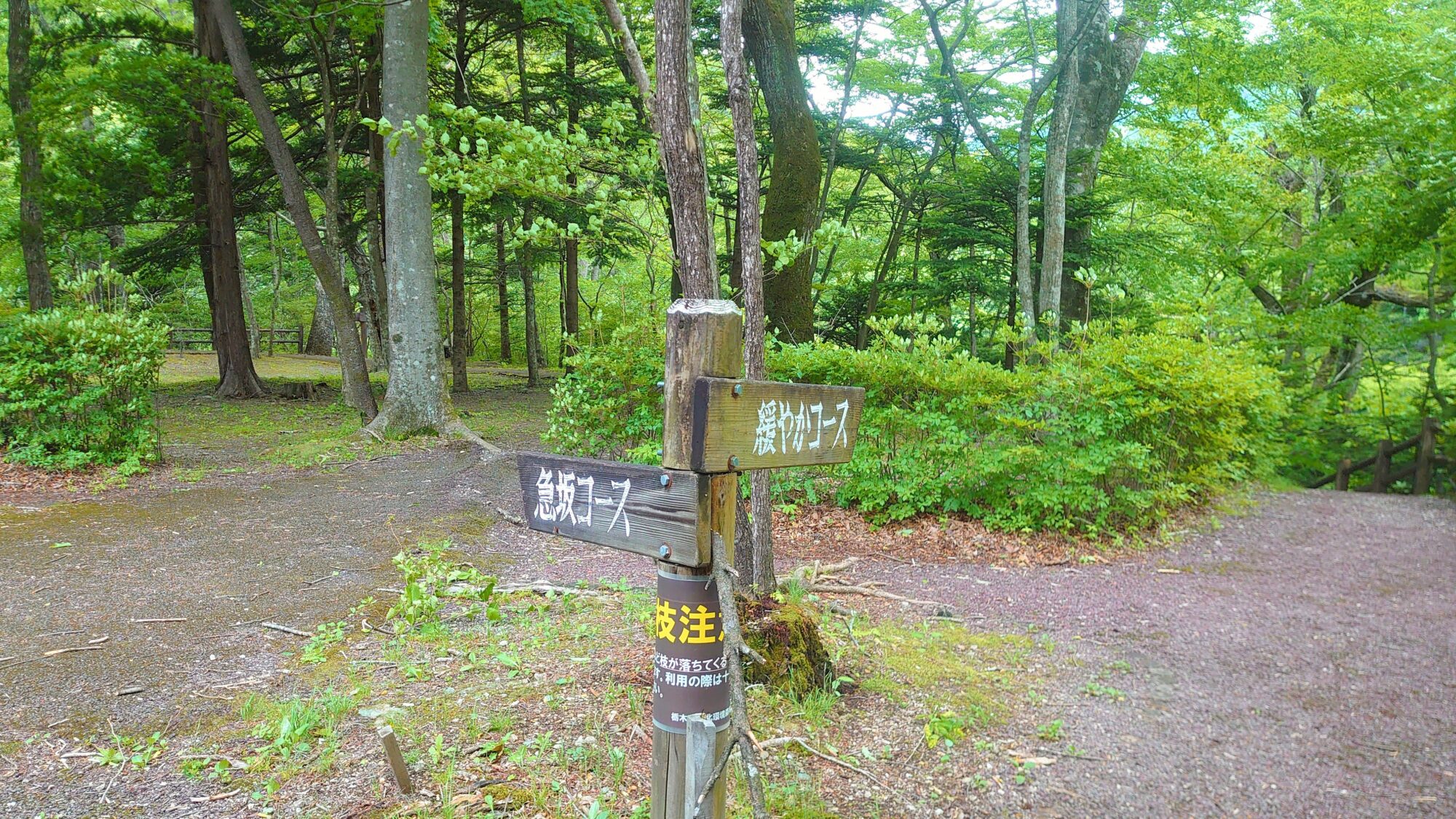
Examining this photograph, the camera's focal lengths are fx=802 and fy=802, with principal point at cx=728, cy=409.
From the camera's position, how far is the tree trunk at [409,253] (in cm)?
895

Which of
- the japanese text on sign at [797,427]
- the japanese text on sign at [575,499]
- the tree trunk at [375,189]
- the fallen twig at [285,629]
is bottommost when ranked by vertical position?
the fallen twig at [285,629]

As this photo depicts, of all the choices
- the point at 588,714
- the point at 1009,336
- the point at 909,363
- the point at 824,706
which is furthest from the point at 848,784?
the point at 1009,336

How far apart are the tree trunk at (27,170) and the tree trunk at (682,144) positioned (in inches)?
462

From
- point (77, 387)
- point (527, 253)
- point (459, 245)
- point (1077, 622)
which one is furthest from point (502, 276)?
point (1077, 622)

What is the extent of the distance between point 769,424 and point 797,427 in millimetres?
156

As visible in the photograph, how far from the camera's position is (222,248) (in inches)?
523

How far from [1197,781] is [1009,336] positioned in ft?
14.1

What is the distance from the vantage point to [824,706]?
338 cm

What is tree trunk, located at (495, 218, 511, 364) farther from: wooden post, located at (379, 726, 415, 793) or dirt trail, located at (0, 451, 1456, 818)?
wooden post, located at (379, 726, 415, 793)

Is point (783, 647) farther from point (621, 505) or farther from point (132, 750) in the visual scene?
point (132, 750)

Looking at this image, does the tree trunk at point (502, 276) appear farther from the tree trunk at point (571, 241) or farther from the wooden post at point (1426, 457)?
the wooden post at point (1426, 457)

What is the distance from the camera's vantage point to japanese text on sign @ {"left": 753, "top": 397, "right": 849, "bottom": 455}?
1966mm

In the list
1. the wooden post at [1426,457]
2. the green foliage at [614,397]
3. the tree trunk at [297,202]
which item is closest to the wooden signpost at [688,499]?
the green foliage at [614,397]

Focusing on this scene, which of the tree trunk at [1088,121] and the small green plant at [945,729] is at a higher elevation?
the tree trunk at [1088,121]
